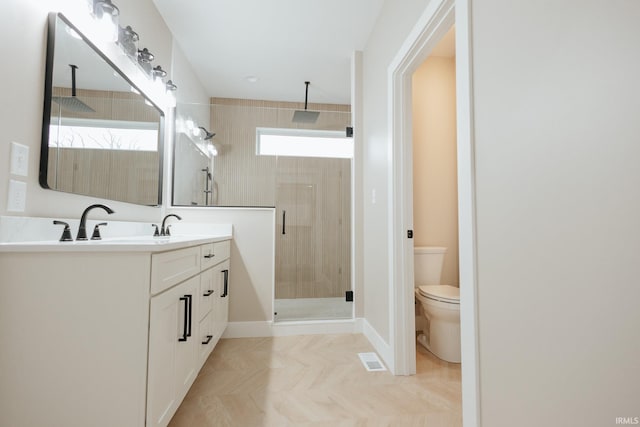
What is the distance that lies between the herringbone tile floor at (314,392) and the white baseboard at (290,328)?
0.96ft

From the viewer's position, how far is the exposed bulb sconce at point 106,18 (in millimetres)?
1492

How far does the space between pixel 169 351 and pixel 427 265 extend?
1.98 metres

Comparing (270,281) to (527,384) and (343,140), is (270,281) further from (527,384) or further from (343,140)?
(527,384)

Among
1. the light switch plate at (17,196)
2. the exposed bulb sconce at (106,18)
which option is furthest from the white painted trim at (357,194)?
the light switch plate at (17,196)

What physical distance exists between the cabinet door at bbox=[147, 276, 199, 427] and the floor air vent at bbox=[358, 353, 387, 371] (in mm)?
1117

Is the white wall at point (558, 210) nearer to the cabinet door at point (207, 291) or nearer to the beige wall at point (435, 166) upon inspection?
the cabinet door at point (207, 291)

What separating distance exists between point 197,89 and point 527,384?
148 inches

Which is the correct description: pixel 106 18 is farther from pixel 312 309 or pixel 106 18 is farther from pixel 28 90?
pixel 312 309

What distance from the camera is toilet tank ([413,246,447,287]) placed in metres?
2.45

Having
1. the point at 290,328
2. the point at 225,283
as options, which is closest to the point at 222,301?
the point at 225,283

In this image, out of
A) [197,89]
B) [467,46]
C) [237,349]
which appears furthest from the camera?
[197,89]

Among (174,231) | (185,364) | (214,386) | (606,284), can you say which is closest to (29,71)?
(185,364)

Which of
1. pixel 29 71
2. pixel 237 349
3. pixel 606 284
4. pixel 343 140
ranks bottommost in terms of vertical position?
pixel 237 349

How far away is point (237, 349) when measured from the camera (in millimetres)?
2299
